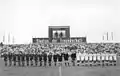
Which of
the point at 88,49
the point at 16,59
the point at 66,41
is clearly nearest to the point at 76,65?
the point at 16,59

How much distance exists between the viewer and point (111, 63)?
79.7 feet

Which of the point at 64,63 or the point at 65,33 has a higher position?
the point at 65,33

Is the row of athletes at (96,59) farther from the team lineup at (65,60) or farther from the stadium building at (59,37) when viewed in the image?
the stadium building at (59,37)

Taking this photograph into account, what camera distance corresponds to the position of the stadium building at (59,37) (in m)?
40.4

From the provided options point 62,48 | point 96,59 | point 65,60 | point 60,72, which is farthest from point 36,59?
point 62,48

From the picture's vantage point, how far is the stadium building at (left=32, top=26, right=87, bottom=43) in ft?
132

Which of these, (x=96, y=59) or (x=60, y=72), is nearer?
(x=60, y=72)

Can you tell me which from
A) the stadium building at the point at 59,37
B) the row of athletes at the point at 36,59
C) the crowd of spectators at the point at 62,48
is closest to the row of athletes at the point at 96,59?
the row of athletes at the point at 36,59

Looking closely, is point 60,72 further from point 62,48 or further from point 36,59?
point 62,48

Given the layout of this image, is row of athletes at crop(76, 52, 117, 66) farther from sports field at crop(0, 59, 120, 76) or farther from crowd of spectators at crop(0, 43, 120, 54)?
crowd of spectators at crop(0, 43, 120, 54)

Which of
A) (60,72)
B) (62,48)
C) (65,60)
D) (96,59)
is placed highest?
(62,48)

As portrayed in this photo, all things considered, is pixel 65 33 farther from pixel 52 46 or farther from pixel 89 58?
pixel 89 58

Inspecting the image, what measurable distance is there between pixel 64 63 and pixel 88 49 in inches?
346

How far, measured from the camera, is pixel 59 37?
40906 mm
